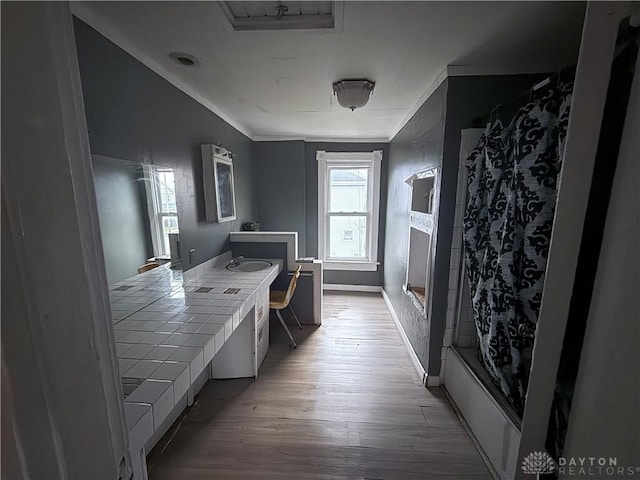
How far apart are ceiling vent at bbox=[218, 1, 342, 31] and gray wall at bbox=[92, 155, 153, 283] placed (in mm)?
906

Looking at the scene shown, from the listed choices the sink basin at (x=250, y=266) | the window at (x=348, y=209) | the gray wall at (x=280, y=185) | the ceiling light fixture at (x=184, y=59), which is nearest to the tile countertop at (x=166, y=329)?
the sink basin at (x=250, y=266)

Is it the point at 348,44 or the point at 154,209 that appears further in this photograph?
the point at 154,209

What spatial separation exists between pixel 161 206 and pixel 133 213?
9.3 inches

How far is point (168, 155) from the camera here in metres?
1.71

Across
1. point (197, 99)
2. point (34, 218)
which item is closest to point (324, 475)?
point (34, 218)

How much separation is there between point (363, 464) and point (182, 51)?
245 cm

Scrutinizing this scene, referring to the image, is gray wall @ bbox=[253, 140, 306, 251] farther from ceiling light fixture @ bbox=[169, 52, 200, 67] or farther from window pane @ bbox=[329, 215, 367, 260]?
ceiling light fixture @ bbox=[169, 52, 200, 67]

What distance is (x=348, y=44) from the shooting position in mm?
1334

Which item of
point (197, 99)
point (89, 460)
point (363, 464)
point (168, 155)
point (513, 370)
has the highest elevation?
point (197, 99)

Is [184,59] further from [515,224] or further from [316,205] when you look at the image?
[316,205]

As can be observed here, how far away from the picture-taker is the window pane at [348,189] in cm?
367

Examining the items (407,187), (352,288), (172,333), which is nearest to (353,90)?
(407,187)

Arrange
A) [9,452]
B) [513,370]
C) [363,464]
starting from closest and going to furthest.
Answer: [9,452] → [513,370] → [363,464]

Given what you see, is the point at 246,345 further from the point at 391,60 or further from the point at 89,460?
the point at 391,60
